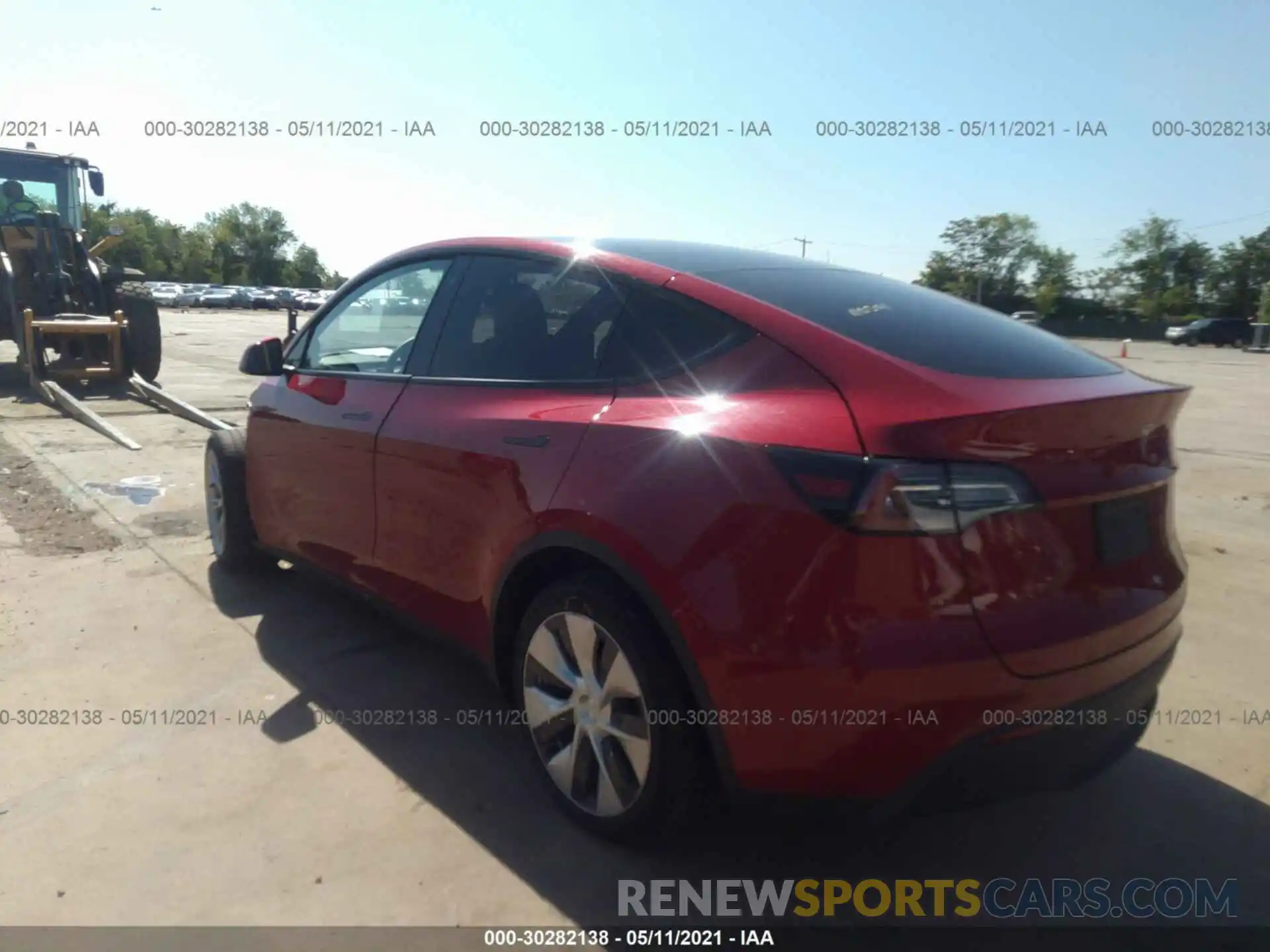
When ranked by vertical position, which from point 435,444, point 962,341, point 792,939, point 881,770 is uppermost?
point 962,341

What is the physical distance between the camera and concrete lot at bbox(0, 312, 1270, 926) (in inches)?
100

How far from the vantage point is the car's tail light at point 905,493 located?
205cm

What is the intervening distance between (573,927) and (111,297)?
1315 cm

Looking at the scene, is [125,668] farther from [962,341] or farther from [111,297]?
[111,297]

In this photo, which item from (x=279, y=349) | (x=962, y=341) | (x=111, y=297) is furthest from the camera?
(x=111, y=297)

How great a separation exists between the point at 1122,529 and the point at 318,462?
2.92m

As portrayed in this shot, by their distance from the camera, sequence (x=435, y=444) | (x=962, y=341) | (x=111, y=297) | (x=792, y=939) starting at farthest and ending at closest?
(x=111, y=297) < (x=435, y=444) < (x=962, y=341) < (x=792, y=939)

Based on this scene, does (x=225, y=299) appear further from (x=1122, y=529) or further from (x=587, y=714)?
(x=1122, y=529)

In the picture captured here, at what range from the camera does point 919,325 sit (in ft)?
8.81

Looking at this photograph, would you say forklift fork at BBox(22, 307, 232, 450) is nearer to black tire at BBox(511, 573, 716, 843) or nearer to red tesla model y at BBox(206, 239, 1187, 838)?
red tesla model y at BBox(206, 239, 1187, 838)

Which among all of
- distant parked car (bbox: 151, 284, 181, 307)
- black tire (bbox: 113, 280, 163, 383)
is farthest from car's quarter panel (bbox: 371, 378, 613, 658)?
distant parked car (bbox: 151, 284, 181, 307)

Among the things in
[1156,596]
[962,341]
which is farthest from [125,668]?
[1156,596]

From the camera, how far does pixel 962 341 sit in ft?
8.56

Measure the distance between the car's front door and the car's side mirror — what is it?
7cm
